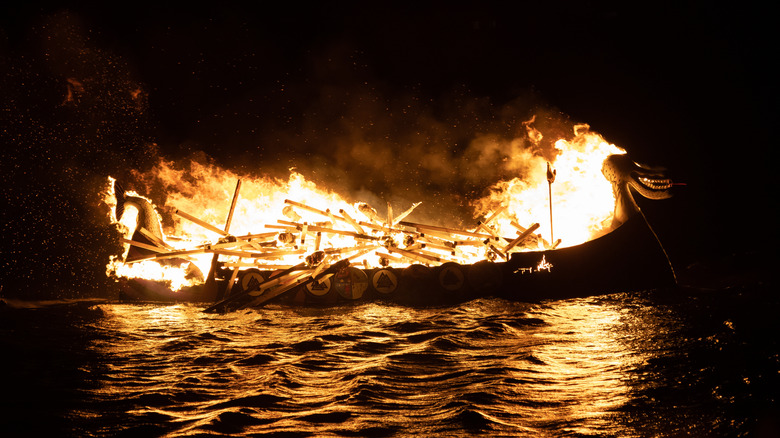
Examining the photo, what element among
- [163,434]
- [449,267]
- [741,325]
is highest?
[449,267]

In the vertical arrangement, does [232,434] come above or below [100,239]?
below

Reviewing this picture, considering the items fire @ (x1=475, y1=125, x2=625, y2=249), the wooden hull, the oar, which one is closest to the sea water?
the wooden hull

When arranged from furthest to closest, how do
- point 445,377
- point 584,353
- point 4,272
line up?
point 4,272 → point 584,353 → point 445,377

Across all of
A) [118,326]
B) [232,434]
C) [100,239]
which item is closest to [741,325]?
[232,434]

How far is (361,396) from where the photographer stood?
4699 millimetres

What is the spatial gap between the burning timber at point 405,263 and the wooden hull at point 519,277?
25 millimetres

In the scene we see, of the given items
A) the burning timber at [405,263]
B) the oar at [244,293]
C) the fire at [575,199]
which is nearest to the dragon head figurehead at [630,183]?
the burning timber at [405,263]

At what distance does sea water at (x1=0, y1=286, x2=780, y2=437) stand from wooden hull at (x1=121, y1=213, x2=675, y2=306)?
1.37 metres

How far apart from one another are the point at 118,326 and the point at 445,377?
25.4 feet

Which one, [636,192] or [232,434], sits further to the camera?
[636,192]

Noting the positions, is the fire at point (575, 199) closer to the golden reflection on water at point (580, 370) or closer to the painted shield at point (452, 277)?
the painted shield at point (452, 277)

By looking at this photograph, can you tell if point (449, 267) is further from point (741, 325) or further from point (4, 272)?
point (4, 272)

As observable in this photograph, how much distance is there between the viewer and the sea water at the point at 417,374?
3.92m

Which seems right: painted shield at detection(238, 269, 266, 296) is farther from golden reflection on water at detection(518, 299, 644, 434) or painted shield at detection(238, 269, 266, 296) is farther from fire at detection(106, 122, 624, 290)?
golden reflection on water at detection(518, 299, 644, 434)
